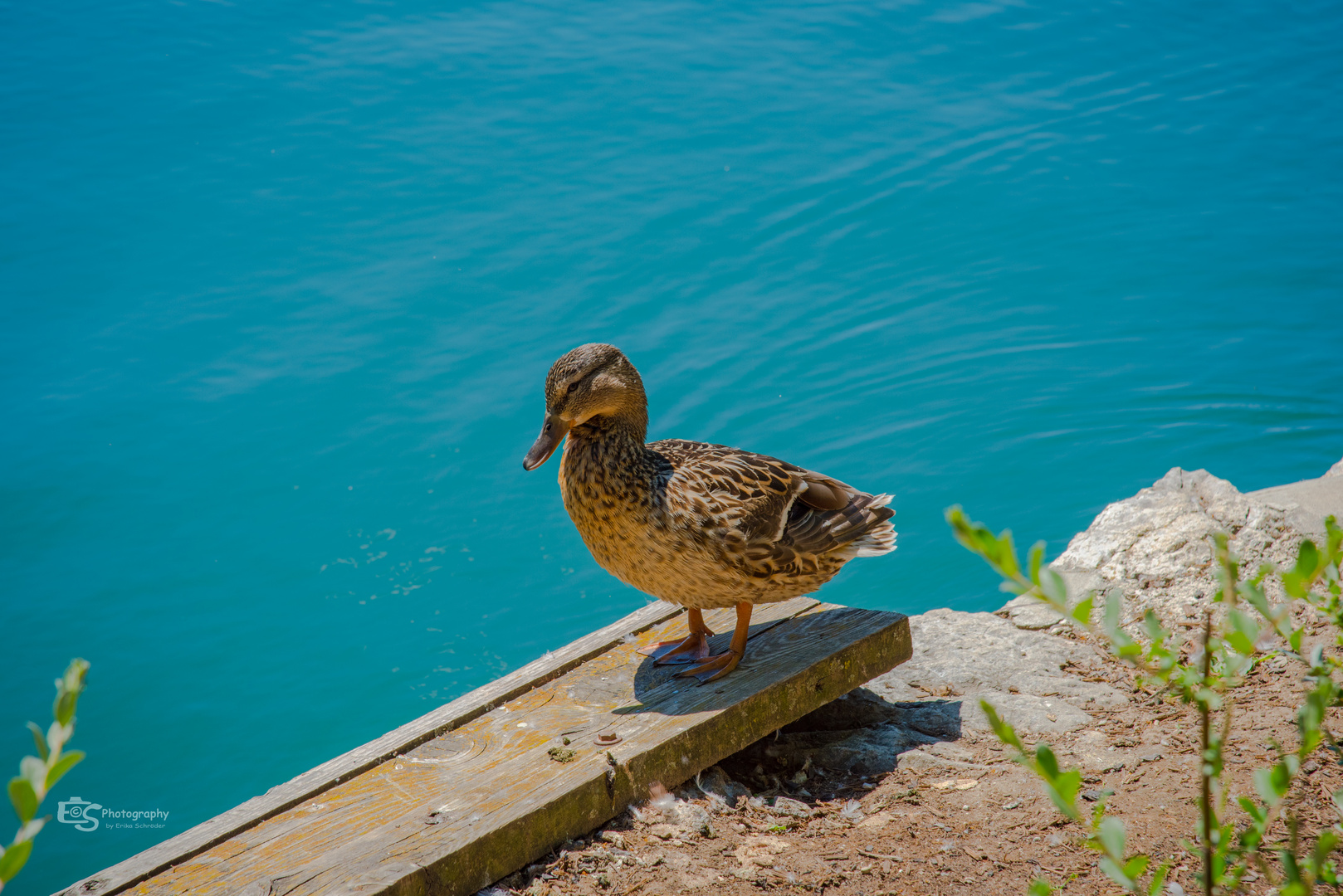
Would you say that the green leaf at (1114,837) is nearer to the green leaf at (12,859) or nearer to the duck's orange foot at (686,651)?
the green leaf at (12,859)

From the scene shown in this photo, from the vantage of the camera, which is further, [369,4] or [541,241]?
[369,4]

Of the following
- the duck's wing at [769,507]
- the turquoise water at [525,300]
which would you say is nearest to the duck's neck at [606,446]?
the duck's wing at [769,507]

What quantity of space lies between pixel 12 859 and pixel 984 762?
2636 mm

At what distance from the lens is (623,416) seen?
318cm

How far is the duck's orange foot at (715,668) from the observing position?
317cm

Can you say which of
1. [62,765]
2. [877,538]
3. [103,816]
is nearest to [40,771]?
[62,765]

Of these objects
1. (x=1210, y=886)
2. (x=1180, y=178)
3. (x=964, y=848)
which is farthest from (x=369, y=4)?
(x=1210, y=886)

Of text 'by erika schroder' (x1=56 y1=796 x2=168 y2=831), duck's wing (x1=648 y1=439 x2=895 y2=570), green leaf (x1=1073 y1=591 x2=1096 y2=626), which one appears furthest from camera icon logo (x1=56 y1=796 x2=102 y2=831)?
green leaf (x1=1073 y1=591 x2=1096 y2=626)

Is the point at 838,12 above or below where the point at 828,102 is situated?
above

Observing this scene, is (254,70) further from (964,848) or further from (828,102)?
(964,848)

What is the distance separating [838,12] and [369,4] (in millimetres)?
5060

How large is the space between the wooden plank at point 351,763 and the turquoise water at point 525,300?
2111 millimetres

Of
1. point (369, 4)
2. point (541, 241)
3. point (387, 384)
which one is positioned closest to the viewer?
point (387, 384)

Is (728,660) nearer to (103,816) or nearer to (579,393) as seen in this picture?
(579,393)
